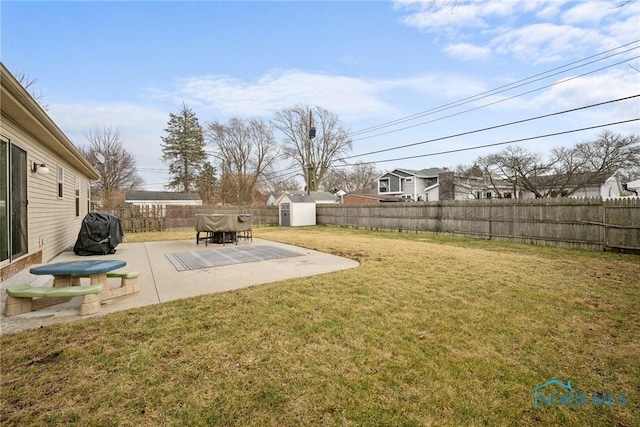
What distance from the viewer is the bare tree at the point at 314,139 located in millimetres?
29688

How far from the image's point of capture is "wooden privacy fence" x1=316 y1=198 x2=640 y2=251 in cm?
800

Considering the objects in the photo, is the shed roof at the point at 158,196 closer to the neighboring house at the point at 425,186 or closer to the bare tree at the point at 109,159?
the bare tree at the point at 109,159

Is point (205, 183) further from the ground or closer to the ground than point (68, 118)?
closer to the ground

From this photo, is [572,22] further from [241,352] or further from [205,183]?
[205,183]

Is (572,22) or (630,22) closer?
(630,22)

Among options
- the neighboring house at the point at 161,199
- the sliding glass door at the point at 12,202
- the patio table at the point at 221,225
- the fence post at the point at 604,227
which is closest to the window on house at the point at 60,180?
the sliding glass door at the point at 12,202

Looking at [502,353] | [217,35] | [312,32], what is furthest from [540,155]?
[502,353]

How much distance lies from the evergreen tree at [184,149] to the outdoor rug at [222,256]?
25131mm

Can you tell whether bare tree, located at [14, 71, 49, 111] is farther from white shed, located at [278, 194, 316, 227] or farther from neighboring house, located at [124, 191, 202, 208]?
white shed, located at [278, 194, 316, 227]

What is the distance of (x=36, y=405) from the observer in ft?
5.84

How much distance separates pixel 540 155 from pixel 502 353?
921 inches

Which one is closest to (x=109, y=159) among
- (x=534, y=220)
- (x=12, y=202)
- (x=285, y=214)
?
(x=285, y=214)
